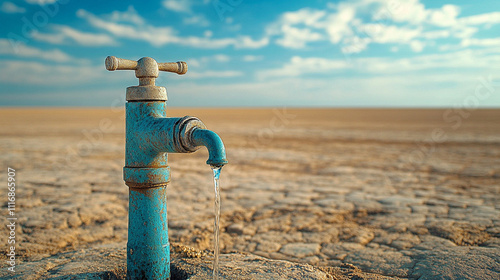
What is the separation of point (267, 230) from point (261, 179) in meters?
2.08

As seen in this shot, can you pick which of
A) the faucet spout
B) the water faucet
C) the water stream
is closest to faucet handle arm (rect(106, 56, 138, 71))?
the water faucet

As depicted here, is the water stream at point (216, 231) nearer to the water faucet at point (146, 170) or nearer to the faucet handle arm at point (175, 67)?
the water faucet at point (146, 170)

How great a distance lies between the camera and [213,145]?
153 cm

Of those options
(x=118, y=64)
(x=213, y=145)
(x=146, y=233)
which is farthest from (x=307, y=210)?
(x=118, y=64)

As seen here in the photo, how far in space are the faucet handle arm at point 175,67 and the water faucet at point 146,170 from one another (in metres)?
0.06

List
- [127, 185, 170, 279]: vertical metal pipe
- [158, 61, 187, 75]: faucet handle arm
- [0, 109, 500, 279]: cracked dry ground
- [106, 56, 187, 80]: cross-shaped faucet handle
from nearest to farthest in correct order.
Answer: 1. [106, 56, 187, 80]: cross-shaped faucet handle
2. [127, 185, 170, 279]: vertical metal pipe
3. [158, 61, 187, 75]: faucet handle arm
4. [0, 109, 500, 279]: cracked dry ground

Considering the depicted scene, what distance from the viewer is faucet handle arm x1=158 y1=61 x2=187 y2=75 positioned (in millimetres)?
1861

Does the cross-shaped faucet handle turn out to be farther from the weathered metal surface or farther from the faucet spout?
the faucet spout

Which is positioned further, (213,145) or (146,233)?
(146,233)

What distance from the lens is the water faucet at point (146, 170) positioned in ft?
5.58

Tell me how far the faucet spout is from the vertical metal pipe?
35 centimetres

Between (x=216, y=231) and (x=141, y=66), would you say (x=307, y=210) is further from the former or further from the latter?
(x=141, y=66)

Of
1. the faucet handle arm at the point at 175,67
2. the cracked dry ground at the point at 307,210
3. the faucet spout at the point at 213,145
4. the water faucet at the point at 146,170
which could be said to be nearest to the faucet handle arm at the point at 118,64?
the water faucet at the point at 146,170

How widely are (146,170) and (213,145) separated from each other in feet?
1.26
